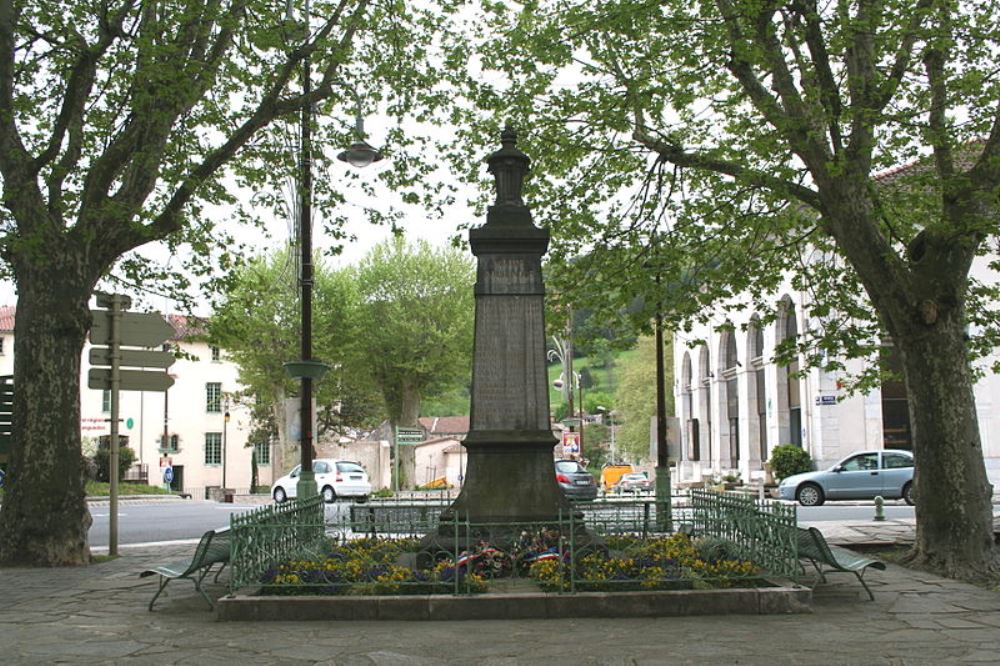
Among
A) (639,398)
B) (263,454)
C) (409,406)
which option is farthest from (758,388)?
(263,454)

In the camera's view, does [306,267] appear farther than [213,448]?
No

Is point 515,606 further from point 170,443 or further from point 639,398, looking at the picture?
point 639,398

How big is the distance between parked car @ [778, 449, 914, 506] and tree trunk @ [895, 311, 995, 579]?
14795mm

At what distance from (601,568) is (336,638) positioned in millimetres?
2675

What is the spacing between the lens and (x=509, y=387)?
37.6ft

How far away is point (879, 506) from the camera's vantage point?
66.3 ft

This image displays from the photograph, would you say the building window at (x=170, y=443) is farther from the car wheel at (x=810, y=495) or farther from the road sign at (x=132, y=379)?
the road sign at (x=132, y=379)

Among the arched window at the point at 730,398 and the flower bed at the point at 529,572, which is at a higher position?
the arched window at the point at 730,398

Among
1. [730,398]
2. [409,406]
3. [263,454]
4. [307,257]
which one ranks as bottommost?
[263,454]

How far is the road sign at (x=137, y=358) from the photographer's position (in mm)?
14656

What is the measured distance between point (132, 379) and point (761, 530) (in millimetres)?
9410

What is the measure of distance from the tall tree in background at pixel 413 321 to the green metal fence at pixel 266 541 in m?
33.6

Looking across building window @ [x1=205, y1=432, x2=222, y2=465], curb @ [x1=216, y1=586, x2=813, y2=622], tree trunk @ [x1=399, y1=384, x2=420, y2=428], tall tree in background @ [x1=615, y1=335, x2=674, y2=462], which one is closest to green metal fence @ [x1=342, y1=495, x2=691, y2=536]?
curb @ [x1=216, y1=586, x2=813, y2=622]

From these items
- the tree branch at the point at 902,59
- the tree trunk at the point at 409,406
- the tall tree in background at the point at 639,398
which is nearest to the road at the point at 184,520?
the tree branch at the point at 902,59
